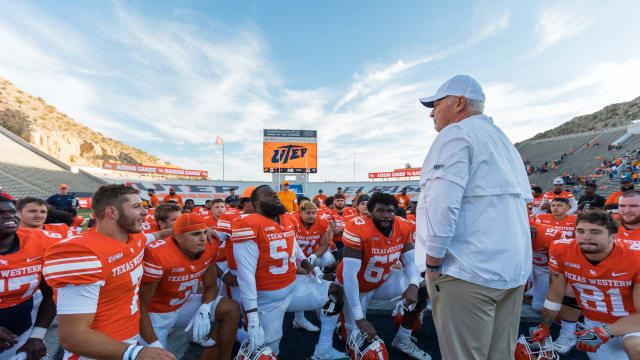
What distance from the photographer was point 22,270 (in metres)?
2.36

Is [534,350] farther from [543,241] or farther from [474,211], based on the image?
[474,211]

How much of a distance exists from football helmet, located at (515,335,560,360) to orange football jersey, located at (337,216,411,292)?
1.37m

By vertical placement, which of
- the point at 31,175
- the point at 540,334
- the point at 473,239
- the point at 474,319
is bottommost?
the point at 540,334

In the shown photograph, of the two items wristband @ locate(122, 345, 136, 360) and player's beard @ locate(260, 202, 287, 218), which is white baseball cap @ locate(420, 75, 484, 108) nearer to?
player's beard @ locate(260, 202, 287, 218)

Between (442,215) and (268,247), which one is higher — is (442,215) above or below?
above

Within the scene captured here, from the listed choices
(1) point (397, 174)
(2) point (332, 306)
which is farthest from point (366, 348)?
(1) point (397, 174)

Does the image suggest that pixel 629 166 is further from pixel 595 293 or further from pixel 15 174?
pixel 15 174

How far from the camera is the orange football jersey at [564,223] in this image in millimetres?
4223

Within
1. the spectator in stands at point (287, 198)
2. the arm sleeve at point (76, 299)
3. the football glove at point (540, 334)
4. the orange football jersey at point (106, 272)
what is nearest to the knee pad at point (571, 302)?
the football glove at point (540, 334)

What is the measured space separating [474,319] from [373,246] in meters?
1.74

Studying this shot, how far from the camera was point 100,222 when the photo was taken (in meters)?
2.02

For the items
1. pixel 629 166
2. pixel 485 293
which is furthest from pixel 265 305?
pixel 629 166

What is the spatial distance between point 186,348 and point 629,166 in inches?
1194

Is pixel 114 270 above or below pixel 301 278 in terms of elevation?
above
